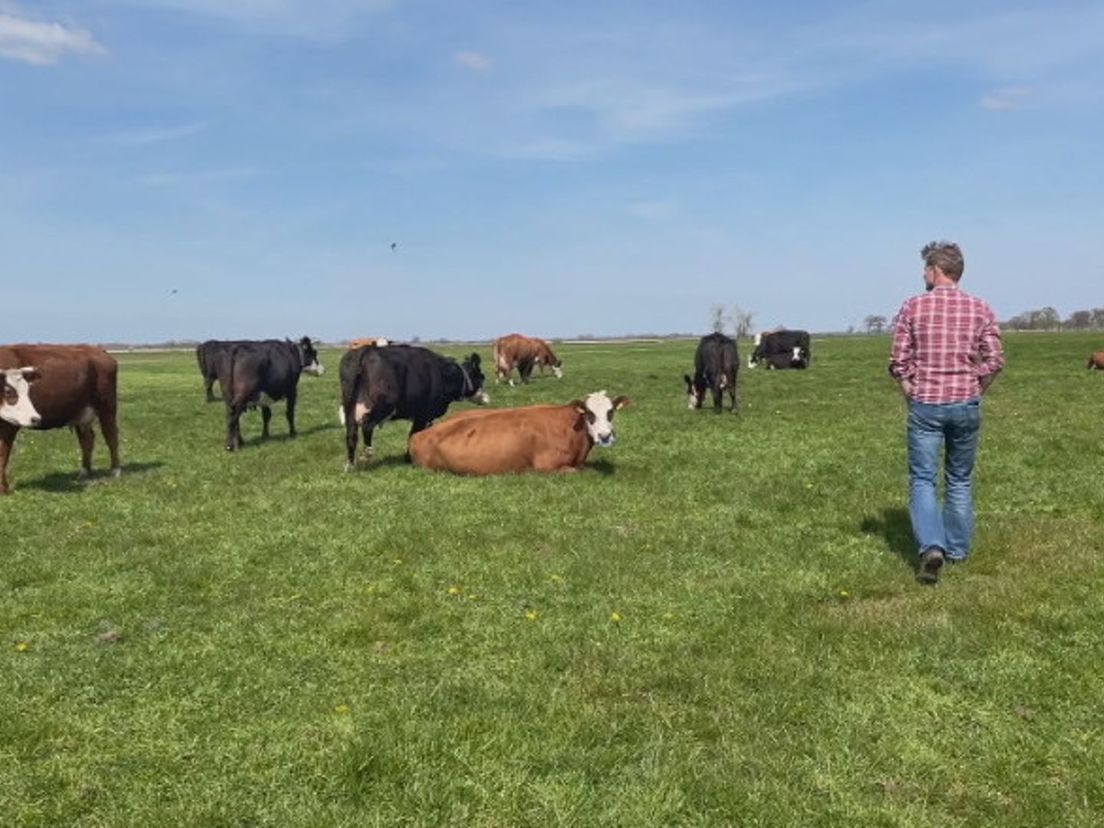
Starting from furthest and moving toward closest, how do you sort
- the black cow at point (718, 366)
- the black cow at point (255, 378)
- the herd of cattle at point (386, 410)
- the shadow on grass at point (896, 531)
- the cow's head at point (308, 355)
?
the cow's head at point (308, 355)
the black cow at point (718, 366)
the black cow at point (255, 378)
the herd of cattle at point (386, 410)
the shadow on grass at point (896, 531)

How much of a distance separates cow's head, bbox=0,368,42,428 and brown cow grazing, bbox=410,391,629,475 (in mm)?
6412

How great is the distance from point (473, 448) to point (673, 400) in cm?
1416

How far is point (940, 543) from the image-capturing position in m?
8.47

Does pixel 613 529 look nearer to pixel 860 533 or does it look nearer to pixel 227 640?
pixel 860 533

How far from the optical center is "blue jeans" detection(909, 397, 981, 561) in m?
8.44

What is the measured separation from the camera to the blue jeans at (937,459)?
8.44 metres

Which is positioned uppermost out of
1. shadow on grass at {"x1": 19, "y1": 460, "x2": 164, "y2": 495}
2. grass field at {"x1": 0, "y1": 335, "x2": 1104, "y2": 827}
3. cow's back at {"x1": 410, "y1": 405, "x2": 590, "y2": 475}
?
cow's back at {"x1": 410, "y1": 405, "x2": 590, "y2": 475}

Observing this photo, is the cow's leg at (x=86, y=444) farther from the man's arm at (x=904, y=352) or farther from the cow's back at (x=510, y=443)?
the man's arm at (x=904, y=352)

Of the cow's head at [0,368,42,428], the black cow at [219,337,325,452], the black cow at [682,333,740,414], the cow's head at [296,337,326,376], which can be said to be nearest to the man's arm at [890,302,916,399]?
the cow's head at [0,368,42,428]

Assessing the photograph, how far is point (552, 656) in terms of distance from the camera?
22.0 ft

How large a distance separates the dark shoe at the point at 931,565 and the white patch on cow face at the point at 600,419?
699cm

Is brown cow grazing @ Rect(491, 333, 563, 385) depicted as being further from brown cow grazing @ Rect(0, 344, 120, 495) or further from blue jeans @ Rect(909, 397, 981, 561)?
blue jeans @ Rect(909, 397, 981, 561)

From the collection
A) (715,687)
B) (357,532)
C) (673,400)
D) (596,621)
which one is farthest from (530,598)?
(673,400)

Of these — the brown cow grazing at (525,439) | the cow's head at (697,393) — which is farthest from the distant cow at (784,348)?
the brown cow grazing at (525,439)
